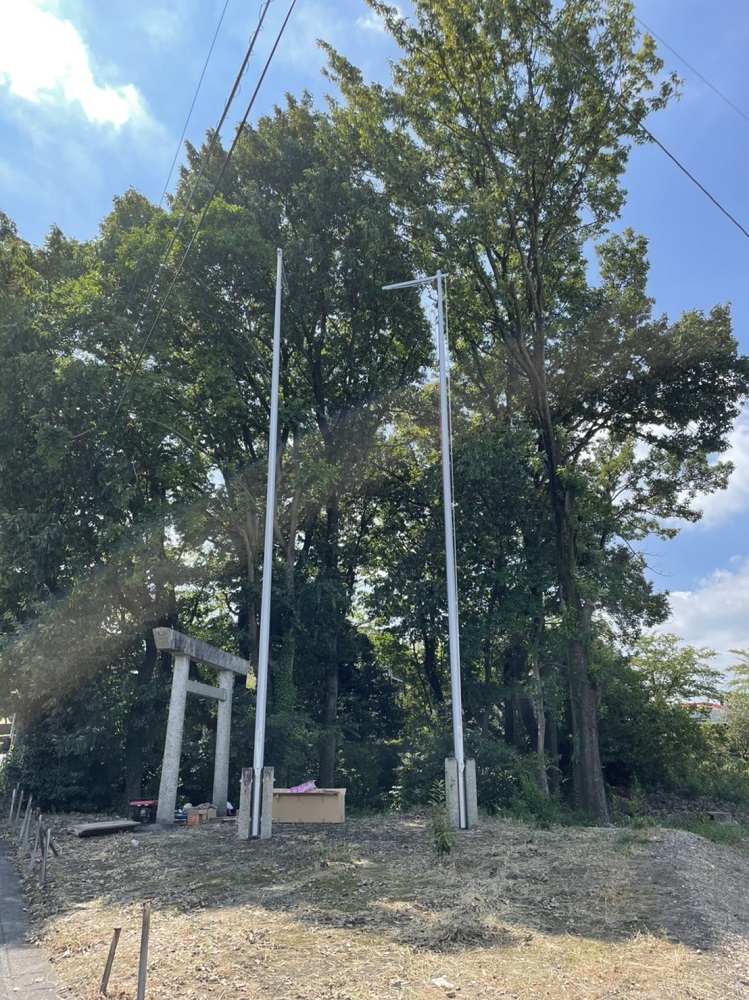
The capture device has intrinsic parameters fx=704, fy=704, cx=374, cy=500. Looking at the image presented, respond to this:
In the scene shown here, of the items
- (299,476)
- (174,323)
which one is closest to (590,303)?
(299,476)

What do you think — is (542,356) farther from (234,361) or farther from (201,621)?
(201,621)

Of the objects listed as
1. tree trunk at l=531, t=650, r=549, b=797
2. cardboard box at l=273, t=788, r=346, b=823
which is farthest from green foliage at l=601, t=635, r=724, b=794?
cardboard box at l=273, t=788, r=346, b=823

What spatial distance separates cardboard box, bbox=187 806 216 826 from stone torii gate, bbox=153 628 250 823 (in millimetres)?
332

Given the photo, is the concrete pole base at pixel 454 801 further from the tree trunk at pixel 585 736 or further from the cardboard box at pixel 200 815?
the tree trunk at pixel 585 736

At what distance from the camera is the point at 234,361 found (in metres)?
19.3

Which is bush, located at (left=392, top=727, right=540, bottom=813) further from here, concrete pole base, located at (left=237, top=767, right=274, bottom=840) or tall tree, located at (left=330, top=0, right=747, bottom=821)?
concrete pole base, located at (left=237, top=767, right=274, bottom=840)

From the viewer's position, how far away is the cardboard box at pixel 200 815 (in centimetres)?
1268

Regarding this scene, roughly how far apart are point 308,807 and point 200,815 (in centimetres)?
217

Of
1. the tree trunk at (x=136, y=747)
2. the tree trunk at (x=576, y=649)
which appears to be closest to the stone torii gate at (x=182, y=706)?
the tree trunk at (x=136, y=747)

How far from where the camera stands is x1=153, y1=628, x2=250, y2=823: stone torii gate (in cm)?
1256

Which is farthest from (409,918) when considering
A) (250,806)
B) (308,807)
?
(308,807)

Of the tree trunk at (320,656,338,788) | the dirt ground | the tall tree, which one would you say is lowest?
the dirt ground

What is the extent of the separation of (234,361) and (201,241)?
3.30 meters

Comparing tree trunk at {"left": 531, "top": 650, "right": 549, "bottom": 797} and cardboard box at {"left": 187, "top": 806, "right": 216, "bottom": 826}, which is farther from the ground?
tree trunk at {"left": 531, "top": 650, "right": 549, "bottom": 797}
